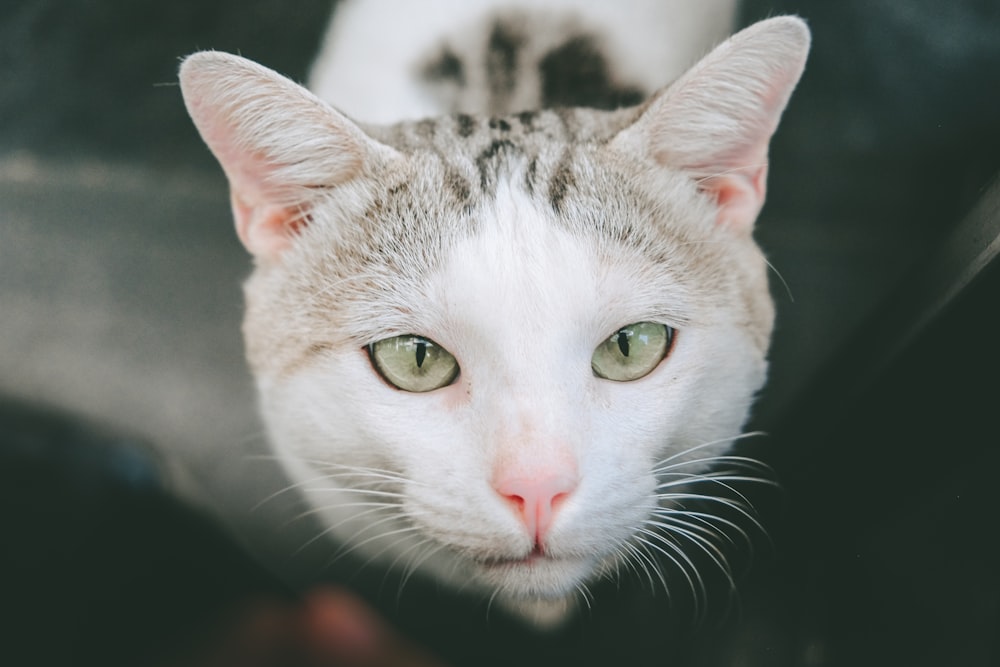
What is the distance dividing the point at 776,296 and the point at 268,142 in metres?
0.73

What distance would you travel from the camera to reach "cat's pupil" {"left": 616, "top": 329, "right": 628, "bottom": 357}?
2.54ft

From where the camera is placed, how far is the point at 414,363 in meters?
0.78

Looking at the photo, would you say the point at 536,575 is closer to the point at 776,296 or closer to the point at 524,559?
the point at 524,559

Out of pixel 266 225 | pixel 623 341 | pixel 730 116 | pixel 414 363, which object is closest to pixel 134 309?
pixel 266 225

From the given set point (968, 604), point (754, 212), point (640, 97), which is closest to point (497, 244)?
point (754, 212)

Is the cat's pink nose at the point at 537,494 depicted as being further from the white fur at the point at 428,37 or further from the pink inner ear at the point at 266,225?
the white fur at the point at 428,37

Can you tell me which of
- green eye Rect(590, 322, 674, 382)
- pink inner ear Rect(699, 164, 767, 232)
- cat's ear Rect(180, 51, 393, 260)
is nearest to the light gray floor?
cat's ear Rect(180, 51, 393, 260)

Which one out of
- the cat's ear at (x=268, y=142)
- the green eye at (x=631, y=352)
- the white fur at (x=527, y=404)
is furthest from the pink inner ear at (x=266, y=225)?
the green eye at (x=631, y=352)

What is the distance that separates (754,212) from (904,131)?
1.02 ft

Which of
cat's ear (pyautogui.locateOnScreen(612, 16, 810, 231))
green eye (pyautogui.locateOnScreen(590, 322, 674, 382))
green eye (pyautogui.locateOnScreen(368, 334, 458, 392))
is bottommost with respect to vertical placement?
green eye (pyautogui.locateOnScreen(368, 334, 458, 392))

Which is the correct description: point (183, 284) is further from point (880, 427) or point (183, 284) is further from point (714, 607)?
point (880, 427)

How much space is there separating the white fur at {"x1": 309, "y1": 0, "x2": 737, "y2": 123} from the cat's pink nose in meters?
0.64

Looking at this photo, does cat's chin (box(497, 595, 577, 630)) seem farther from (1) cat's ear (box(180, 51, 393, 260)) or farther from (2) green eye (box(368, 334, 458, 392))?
(1) cat's ear (box(180, 51, 393, 260))

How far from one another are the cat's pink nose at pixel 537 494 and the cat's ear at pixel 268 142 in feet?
1.40
